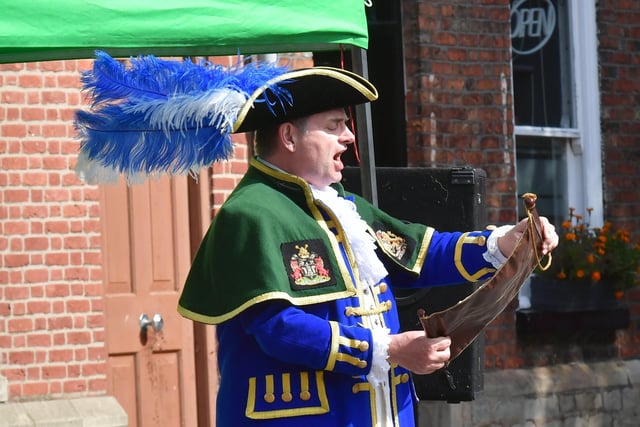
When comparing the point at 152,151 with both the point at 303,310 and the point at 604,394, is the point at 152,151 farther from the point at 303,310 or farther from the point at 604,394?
the point at 604,394

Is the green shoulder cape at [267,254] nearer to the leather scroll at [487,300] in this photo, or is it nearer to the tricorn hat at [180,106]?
the tricorn hat at [180,106]

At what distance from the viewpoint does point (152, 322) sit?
7629mm

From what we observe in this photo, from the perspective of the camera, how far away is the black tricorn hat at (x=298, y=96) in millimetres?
4336

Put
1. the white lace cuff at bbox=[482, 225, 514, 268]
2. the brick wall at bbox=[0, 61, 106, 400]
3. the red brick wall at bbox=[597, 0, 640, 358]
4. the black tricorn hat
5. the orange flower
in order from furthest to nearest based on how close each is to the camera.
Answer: the red brick wall at bbox=[597, 0, 640, 358], the orange flower, the brick wall at bbox=[0, 61, 106, 400], the white lace cuff at bbox=[482, 225, 514, 268], the black tricorn hat

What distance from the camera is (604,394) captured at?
8938 millimetres

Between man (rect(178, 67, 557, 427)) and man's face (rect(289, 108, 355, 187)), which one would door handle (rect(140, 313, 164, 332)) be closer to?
man (rect(178, 67, 557, 427))

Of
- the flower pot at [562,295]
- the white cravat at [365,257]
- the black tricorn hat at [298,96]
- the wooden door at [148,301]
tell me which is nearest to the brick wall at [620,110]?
the flower pot at [562,295]

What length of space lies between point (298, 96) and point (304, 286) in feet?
1.90

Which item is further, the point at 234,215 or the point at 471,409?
the point at 471,409

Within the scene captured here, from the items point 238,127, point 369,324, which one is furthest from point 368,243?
point 238,127

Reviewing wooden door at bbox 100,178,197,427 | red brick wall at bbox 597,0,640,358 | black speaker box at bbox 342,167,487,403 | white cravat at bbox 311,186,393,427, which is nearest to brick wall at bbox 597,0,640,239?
red brick wall at bbox 597,0,640,358

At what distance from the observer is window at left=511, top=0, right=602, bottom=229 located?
29.9 feet

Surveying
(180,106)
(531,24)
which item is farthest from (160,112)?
(531,24)

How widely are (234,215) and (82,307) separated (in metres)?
3.25
